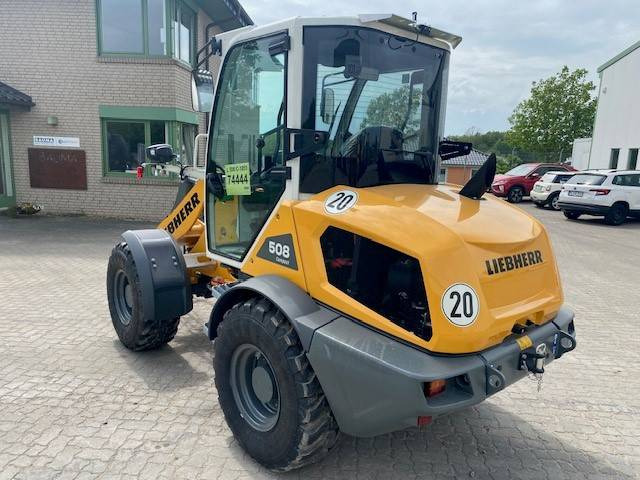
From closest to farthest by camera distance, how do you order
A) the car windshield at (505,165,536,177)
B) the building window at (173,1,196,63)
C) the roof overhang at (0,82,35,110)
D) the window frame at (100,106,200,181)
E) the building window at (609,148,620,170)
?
1. the roof overhang at (0,82,35,110)
2. the window frame at (100,106,200,181)
3. the building window at (173,1,196,63)
4. the car windshield at (505,165,536,177)
5. the building window at (609,148,620,170)

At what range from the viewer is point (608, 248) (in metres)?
11.5

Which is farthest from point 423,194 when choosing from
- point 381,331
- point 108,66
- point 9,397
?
point 108,66

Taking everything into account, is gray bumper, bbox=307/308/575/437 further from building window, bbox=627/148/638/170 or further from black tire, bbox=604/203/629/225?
building window, bbox=627/148/638/170

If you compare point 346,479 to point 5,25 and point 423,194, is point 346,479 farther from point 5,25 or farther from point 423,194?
point 5,25

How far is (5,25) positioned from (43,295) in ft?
29.8

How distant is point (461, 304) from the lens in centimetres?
233

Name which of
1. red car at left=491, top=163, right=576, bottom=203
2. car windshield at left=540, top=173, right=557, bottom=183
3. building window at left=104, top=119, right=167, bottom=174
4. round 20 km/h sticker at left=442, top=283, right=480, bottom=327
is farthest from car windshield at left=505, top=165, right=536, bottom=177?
round 20 km/h sticker at left=442, top=283, right=480, bottom=327

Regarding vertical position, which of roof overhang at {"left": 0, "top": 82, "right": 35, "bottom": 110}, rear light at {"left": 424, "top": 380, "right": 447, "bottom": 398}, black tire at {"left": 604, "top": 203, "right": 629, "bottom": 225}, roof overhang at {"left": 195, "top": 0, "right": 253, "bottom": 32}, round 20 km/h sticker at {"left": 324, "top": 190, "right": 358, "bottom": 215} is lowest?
black tire at {"left": 604, "top": 203, "right": 629, "bottom": 225}

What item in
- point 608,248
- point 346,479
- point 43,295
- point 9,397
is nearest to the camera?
point 346,479

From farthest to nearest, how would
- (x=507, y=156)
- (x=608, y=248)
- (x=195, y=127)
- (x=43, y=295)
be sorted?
(x=507, y=156), (x=195, y=127), (x=608, y=248), (x=43, y=295)

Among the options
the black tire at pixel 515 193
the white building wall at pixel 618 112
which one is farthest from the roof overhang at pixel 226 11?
the white building wall at pixel 618 112

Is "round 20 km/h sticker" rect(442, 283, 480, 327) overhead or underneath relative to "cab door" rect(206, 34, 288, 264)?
underneath

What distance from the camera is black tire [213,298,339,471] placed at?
2574 millimetres

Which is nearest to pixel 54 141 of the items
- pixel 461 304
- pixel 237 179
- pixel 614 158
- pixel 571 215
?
pixel 237 179
